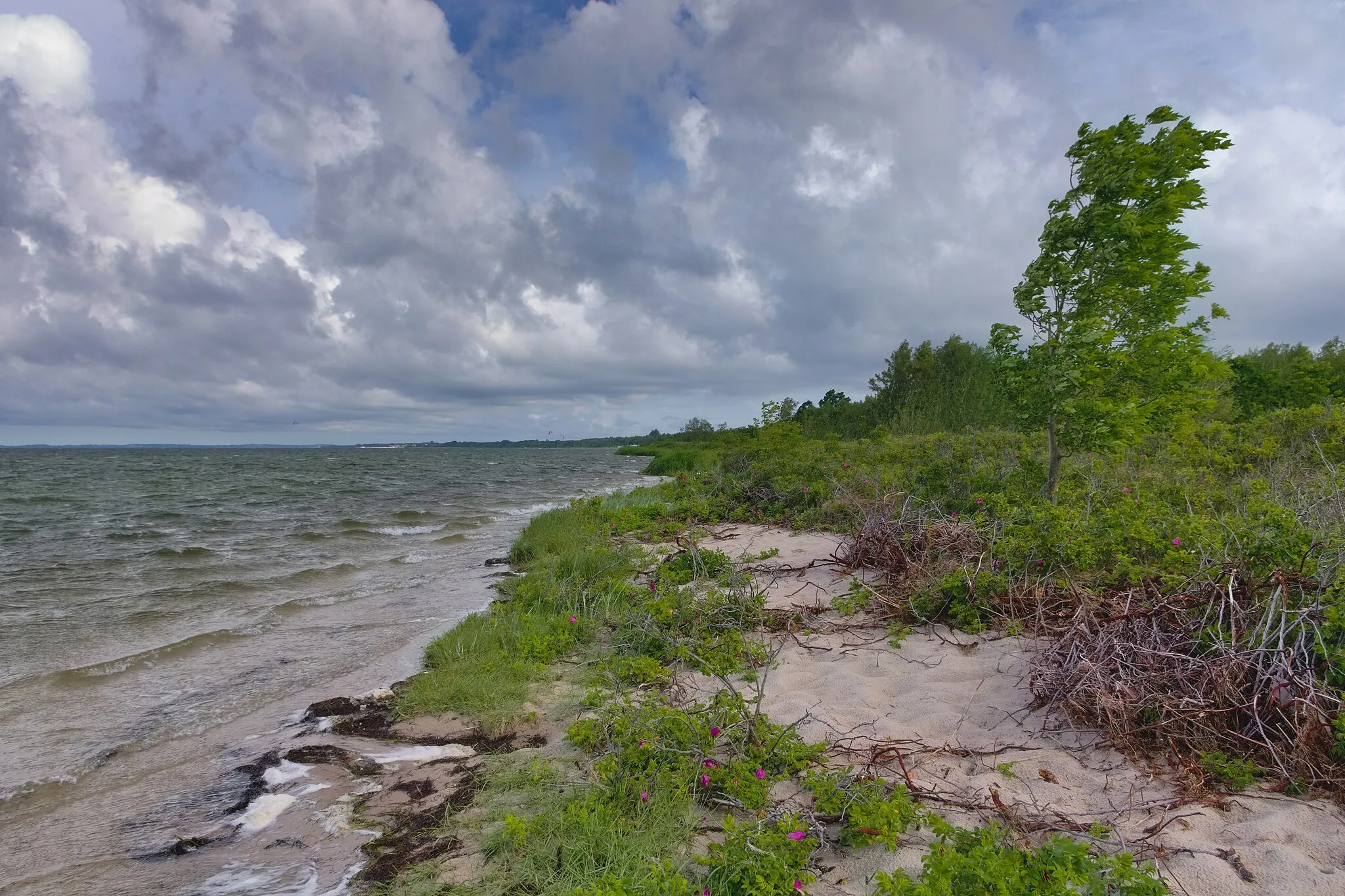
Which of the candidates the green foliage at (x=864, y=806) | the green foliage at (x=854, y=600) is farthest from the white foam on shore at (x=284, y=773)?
the green foliage at (x=854, y=600)

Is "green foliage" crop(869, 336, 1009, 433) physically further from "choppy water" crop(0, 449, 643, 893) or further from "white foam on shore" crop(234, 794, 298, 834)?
"white foam on shore" crop(234, 794, 298, 834)

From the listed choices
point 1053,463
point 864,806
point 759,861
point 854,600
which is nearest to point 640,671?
point 854,600

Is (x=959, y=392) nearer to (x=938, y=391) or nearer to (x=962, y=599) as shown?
(x=938, y=391)

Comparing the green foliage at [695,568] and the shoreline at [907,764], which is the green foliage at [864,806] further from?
the green foliage at [695,568]

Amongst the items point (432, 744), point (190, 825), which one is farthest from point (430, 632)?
point (190, 825)

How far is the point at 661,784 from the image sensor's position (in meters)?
3.24

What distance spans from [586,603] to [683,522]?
16.8 feet

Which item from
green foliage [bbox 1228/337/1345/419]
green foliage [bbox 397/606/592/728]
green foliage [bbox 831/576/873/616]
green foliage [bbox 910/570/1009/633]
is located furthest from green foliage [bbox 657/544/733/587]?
green foliage [bbox 1228/337/1345/419]

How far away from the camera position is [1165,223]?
6422 mm

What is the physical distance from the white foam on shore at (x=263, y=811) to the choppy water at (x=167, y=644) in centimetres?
26

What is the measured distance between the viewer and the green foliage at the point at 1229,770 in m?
2.87

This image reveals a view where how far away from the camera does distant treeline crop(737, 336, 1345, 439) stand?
23891mm

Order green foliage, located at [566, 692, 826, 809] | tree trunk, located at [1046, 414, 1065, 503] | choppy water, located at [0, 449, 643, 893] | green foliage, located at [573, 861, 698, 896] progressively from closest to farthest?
green foliage, located at [573, 861, 698, 896], green foliage, located at [566, 692, 826, 809], choppy water, located at [0, 449, 643, 893], tree trunk, located at [1046, 414, 1065, 503]

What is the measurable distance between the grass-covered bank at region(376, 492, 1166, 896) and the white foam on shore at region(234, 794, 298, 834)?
109 cm
